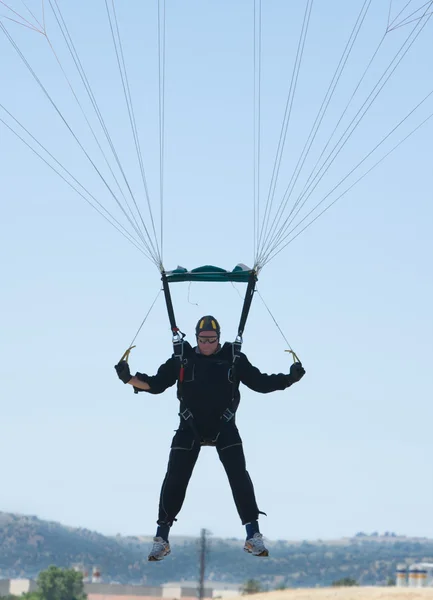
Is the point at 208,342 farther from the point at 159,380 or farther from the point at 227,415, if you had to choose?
the point at 227,415

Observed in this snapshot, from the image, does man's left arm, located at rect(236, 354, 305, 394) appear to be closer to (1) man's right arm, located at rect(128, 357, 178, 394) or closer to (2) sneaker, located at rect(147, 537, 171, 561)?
(1) man's right arm, located at rect(128, 357, 178, 394)

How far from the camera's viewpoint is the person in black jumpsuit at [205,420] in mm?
20703

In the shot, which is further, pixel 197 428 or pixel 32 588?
pixel 32 588

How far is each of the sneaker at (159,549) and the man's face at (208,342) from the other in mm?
2982

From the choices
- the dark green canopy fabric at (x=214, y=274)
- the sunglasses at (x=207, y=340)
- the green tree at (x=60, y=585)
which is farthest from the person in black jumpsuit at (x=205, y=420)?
the green tree at (x=60, y=585)

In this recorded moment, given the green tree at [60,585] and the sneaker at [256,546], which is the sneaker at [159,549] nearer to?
the sneaker at [256,546]

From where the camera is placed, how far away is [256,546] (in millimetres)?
20109

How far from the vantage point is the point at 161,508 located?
20797mm

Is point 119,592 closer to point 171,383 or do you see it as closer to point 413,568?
point 413,568

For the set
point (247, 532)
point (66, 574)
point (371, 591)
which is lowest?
point (247, 532)

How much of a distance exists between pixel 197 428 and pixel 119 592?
17156cm

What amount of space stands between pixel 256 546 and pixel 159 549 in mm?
1508

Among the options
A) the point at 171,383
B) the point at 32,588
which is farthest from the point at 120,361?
the point at 32,588

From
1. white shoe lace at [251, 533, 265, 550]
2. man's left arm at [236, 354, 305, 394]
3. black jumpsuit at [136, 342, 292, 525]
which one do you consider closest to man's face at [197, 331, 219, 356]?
black jumpsuit at [136, 342, 292, 525]
